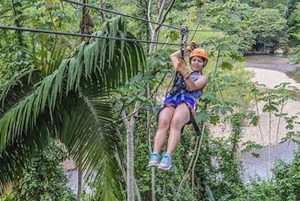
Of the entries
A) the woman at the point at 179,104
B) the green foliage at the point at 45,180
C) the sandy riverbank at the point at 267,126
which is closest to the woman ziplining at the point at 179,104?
the woman at the point at 179,104

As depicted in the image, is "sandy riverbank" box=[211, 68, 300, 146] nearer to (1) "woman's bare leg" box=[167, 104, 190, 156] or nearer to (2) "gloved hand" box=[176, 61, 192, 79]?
(1) "woman's bare leg" box=[167, 104, 190, 156]

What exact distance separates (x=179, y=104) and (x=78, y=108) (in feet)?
2.62

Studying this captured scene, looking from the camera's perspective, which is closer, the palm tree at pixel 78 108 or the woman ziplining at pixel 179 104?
the woman ziplining at pixel 179 104

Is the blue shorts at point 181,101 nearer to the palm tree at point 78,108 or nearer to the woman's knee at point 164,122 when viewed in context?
the woman's knee at point 164,122

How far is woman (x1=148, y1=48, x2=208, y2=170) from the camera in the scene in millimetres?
2352

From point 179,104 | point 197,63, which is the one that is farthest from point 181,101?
point 197,63

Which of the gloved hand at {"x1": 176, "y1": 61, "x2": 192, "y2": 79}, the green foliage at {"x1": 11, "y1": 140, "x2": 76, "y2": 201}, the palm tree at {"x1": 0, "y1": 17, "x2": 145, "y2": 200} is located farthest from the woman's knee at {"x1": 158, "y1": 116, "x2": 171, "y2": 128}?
the green foliage at {"x1": 11, "y1": 140, "x2": 76, "y2": 201}

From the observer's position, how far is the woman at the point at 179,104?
7.72ft

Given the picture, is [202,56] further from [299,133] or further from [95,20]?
[299,133]

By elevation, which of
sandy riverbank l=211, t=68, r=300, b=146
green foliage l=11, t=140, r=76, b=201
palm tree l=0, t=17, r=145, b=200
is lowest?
sandy riverbank l=211, t=68, r=300, b=146

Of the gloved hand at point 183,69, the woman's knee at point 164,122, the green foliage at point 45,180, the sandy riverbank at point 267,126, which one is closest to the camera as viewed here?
the gloved hand at point 183,69

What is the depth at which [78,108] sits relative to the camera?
288 centimetres

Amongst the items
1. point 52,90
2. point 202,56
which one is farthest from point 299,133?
point 52,90

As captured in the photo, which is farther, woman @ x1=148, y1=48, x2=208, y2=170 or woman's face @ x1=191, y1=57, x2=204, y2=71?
woman's face @ x1=191, y1=57, x2=204, y2=71
